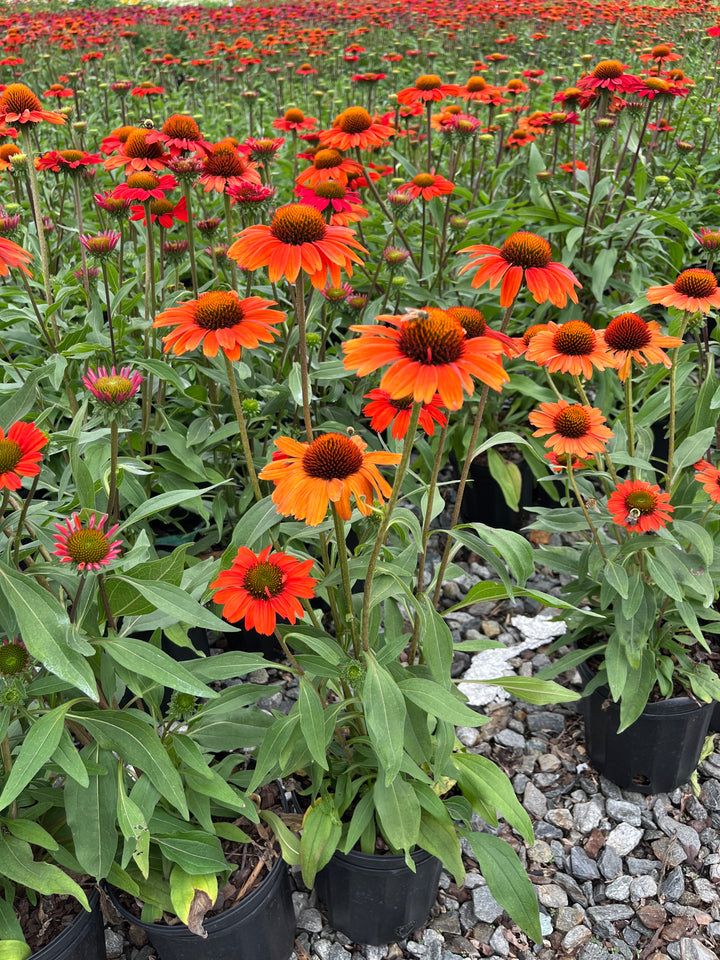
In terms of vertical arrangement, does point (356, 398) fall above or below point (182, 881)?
above

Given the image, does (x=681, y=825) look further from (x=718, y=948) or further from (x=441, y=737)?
(x=441, y=737)

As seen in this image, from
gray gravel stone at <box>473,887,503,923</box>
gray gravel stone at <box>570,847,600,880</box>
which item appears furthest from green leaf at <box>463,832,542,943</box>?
gray gravel stone at <box>570,847,600,880</box>

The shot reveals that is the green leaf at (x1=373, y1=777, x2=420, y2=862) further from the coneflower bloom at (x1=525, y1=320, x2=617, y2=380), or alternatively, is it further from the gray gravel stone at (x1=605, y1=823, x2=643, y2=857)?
the coneflower bloom at (x1=525, y1=320, x2=617, y2=380)

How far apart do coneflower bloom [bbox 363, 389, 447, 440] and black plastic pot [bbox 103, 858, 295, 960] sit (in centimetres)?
93

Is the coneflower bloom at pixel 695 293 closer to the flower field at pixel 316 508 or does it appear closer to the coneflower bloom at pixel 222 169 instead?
the flower field at pixel 316 508

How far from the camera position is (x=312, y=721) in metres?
1.37

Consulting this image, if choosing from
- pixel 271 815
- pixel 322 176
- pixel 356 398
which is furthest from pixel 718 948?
pixel 322 176

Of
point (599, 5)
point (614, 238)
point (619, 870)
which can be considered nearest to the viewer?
point (619, 870)

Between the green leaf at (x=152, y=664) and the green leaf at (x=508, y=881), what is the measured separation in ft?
2.44

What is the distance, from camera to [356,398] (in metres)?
2.51

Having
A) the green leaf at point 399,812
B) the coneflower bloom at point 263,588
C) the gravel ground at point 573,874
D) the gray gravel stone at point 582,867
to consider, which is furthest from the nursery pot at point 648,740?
the coneflower bloom at point 263,588

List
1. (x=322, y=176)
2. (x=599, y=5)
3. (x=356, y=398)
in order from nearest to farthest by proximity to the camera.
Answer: (x=322, y=176) < (x=356, y=398) < (x=599, y=5)

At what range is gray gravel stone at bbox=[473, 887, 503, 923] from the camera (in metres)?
1.82

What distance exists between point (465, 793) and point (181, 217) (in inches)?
64.0
